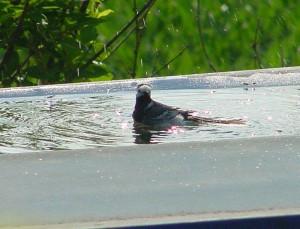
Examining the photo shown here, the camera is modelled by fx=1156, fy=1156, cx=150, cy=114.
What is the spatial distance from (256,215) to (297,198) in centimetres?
17

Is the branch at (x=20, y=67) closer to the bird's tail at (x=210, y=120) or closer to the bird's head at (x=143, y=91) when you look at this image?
the bird's head at (x=143, y=91)

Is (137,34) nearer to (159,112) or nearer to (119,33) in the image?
(119,33)

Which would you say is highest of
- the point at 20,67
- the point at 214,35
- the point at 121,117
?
the point at 214,35

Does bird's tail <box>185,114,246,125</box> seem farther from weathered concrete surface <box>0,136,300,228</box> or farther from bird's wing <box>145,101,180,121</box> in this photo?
weathered concrete surface <box>0,136,300,228</box>

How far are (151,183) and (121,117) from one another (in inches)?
64.2

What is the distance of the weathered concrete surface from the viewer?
7.80 ft

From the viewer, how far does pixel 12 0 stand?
566 centimetres

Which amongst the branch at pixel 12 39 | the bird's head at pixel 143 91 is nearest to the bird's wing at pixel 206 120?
the bird's head at pixel 143 91

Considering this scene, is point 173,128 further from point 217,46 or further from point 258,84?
point 217,46

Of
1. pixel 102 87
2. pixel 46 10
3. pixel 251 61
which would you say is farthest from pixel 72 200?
pixel 251 61

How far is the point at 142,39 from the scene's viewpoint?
23.8ft

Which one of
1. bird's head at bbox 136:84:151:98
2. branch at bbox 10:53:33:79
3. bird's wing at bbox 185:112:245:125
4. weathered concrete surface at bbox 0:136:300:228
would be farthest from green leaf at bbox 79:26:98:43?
weathered concrete surface at bbox 0:136:300:228

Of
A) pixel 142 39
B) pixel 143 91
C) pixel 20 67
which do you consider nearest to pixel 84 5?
pixel 20 67

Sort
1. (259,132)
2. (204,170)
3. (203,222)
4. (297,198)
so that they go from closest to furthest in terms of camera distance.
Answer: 1. (203,222)
2. (297,198)
3. (204,170)
4. (259,132)
